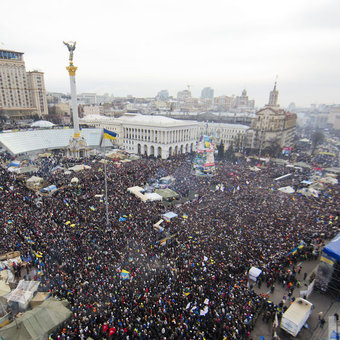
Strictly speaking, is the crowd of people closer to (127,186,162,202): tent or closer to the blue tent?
(127,186,162,202): tent

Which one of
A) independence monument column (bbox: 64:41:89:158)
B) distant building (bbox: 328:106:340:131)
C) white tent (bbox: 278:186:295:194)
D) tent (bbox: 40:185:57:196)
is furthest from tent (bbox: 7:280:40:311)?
distant building (bbox: 328:106:340:131)

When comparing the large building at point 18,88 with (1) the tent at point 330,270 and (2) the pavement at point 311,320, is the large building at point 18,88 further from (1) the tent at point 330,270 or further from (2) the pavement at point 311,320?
(1) the tent at point 330,270

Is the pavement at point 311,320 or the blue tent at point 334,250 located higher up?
the blue tent at point 334,250

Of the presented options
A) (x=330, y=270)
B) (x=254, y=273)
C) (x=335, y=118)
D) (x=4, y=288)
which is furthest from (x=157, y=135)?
(x=335, y=118)

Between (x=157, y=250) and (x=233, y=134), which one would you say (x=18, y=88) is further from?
(x=157, y=250)

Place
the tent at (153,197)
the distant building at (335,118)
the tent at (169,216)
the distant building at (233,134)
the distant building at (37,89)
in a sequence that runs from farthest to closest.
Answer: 1. the distant building at (335,118)
2. the distant building at (37,89)
3. the distant building at (233,134)
4. the tent at (153,197)
5. the tent at (169,216)

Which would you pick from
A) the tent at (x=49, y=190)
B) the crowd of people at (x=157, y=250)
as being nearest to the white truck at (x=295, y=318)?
the crowd of people at (x=157, y=250)
